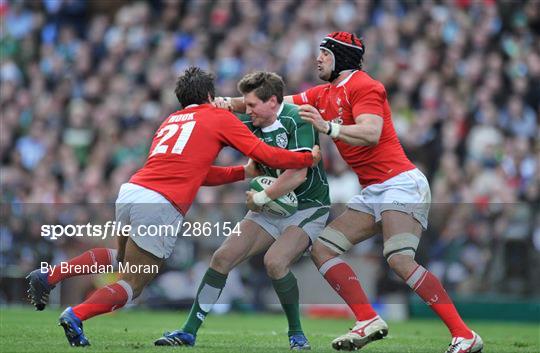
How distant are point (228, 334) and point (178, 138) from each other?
3031 millimetres

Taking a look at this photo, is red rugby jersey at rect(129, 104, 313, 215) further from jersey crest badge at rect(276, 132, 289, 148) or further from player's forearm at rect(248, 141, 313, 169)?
jersey crest badge at rect(276, 132, 289, 148)

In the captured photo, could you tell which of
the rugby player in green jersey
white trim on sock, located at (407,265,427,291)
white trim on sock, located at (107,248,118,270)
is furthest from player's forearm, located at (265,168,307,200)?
white trim on sock, located at (107,248,118,270)

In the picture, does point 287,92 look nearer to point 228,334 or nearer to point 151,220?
point 228,334

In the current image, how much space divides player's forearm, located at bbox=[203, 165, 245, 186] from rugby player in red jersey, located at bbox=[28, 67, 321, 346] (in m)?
0.41

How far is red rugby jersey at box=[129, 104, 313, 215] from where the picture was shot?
31.3 ft

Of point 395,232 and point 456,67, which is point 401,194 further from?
point 456,67

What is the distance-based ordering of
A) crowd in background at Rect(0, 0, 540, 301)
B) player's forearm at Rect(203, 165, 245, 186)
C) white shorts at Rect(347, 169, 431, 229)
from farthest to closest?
1. crowd in background at Rect(0, 0, 540, 301)
2. player's forearm at Rect(203, 165, 245, 186)
3. white shorts at Rect(347, 169, 431, 229)

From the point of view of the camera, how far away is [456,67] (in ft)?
65.0

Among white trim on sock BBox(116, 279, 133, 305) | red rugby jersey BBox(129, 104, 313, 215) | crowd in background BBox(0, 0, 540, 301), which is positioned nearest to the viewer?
white trim on sock BBox(116, 279, 133, 305)

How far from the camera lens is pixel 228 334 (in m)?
12.0

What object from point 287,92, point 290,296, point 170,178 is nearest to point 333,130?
point 170,178

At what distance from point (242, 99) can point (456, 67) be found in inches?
391

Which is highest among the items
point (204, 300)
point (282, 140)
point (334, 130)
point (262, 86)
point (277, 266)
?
point (262, 86)

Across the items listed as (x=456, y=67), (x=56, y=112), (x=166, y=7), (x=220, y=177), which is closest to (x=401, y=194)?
(x=220, y=177)
